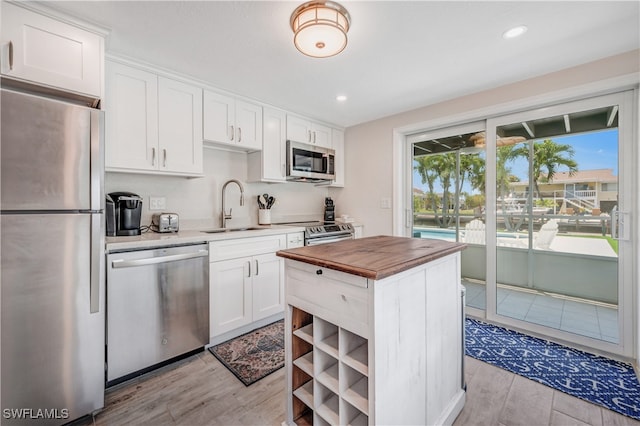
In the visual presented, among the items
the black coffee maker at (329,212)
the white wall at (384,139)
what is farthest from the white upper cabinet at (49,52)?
the white wall at (384,139)

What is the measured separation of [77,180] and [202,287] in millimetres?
1127

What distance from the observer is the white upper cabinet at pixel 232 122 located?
259 centimetres

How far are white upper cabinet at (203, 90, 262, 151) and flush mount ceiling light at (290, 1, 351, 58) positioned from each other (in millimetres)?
1287

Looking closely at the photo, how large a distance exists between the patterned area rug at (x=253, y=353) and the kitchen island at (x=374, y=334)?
65cm

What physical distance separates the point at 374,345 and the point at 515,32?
2176 mm

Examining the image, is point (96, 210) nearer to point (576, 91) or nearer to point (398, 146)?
point (398, 146)

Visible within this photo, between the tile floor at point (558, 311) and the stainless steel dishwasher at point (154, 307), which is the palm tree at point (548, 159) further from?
the stainless steel dishwasher at point (154, 307)

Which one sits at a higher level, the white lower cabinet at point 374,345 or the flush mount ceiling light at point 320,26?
the flush mount ceiling light at point 320,26

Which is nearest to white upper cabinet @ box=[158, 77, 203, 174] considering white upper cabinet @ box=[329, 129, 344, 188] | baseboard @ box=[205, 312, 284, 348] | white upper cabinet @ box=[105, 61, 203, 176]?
white upper cabinet @ box=[105, 61, 203, 176]

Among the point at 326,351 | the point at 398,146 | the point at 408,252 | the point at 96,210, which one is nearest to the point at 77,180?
the point at 96,210

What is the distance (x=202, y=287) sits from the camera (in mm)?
2199

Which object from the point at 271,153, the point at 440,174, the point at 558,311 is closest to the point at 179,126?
the point at 271,153

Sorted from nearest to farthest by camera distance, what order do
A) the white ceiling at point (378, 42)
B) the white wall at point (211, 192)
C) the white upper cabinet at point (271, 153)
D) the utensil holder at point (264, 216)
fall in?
the white ceiling at point (378, 42) → the white wall at point (211, 192) → the white upper cabinet at point (271, 153) → the utensil holder at point (264, 216)

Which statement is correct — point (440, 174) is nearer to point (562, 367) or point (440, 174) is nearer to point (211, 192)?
point (562, 367)
